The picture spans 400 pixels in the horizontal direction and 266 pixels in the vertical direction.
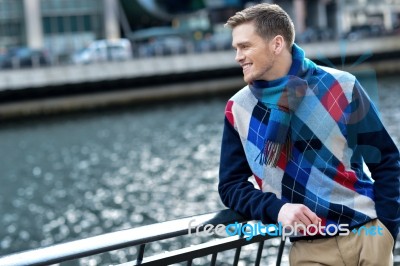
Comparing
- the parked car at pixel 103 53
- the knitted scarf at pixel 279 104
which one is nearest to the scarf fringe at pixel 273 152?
the knitted scarf at pixel 279 104

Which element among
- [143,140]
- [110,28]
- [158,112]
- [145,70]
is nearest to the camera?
[143,140]

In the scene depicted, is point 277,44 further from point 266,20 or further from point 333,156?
point 333,156

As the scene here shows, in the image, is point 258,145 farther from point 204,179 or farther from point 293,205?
point 204,179

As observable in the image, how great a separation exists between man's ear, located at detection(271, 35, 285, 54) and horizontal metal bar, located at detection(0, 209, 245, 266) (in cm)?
59

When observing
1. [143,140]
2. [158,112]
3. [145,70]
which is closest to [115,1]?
[145,70]

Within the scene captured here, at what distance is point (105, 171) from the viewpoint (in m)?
19.8

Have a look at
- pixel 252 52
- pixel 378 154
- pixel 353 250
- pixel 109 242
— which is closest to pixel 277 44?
pixel 252 52

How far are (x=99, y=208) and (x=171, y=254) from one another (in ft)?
42.7

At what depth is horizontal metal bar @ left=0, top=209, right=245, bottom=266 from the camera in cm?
221

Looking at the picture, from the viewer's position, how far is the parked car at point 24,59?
3544 cm

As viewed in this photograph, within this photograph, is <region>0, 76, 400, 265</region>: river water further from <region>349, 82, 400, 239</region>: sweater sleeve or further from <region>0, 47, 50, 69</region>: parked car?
<region>349, 82, 400, 239</region>: sweater sleeve

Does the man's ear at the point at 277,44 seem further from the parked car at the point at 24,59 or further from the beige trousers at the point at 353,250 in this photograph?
the parked car at the point at 24,59

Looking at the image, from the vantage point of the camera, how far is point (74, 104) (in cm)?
3547

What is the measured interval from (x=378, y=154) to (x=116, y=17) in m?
52.4
